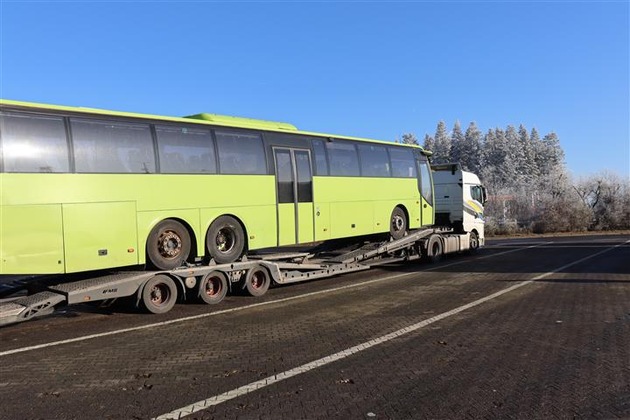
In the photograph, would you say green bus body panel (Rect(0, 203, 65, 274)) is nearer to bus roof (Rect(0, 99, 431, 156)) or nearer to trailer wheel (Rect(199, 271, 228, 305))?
bus roof (Rect(0, 99, 431, 156))

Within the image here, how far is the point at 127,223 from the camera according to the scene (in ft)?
32.2

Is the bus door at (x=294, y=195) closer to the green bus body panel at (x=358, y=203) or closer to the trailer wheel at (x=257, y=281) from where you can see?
the green bus body panel at (x=358, y=203)

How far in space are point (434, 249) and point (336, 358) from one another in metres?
12.9

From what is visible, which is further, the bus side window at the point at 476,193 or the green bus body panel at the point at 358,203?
the bus side window at the point at 476,193

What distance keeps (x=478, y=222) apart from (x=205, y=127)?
1471cm

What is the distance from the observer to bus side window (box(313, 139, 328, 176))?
13.8m

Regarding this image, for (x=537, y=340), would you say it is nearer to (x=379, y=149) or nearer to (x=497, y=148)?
(x=379, y=149)

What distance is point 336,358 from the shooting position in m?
6.61

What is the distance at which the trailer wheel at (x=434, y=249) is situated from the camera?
1841 cm

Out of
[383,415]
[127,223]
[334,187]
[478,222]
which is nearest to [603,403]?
[383,415]

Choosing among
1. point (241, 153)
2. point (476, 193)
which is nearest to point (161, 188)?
point (241, 153)

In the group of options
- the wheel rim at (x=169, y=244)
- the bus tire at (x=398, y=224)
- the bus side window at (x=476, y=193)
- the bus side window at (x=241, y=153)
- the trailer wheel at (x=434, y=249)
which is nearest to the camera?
the wheel rim at (x=169, y=244)

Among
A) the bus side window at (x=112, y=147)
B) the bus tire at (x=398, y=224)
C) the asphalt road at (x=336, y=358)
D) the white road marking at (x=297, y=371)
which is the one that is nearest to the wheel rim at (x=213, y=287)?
the asphalt road at (x=336, y=358)

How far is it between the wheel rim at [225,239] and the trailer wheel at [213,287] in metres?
0.67
